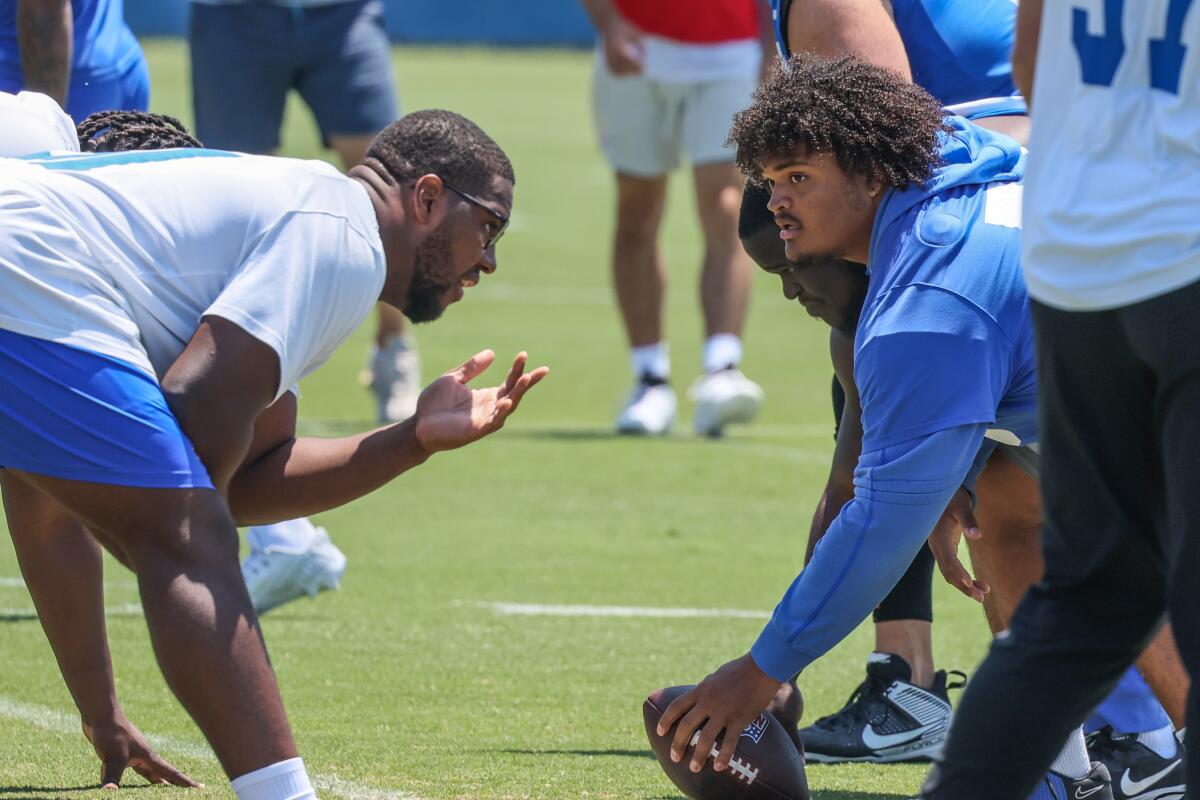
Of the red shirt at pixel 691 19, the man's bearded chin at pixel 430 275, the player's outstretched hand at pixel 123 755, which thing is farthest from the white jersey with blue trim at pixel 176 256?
the red shirt at pixel 691 19

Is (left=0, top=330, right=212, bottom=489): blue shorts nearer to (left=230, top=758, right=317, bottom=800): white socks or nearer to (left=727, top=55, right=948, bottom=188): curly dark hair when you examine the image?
(left=230, top=758, right=317, bottom=800): white socks

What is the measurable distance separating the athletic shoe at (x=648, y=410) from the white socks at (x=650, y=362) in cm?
3

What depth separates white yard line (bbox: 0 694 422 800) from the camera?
13.5 feet

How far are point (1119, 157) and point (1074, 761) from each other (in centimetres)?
171

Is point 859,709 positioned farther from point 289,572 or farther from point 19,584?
point 19,584

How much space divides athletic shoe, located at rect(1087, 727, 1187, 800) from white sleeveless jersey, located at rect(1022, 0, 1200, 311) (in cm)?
171

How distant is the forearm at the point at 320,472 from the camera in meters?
3.95

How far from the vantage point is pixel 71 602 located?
4180 millimetres

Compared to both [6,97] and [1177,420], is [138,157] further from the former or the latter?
[1177,420]

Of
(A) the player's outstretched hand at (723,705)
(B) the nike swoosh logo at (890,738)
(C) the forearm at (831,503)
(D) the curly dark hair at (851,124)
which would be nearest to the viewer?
(A) the player's outstretched hand at (723,705)

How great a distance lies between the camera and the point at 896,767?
469 centimetres

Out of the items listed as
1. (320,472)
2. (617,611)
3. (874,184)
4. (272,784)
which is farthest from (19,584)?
(874,184)

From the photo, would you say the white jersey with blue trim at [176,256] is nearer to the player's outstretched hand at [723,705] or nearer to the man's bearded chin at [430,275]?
the man's bearded chin at [430,275]

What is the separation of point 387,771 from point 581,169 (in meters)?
20.6
